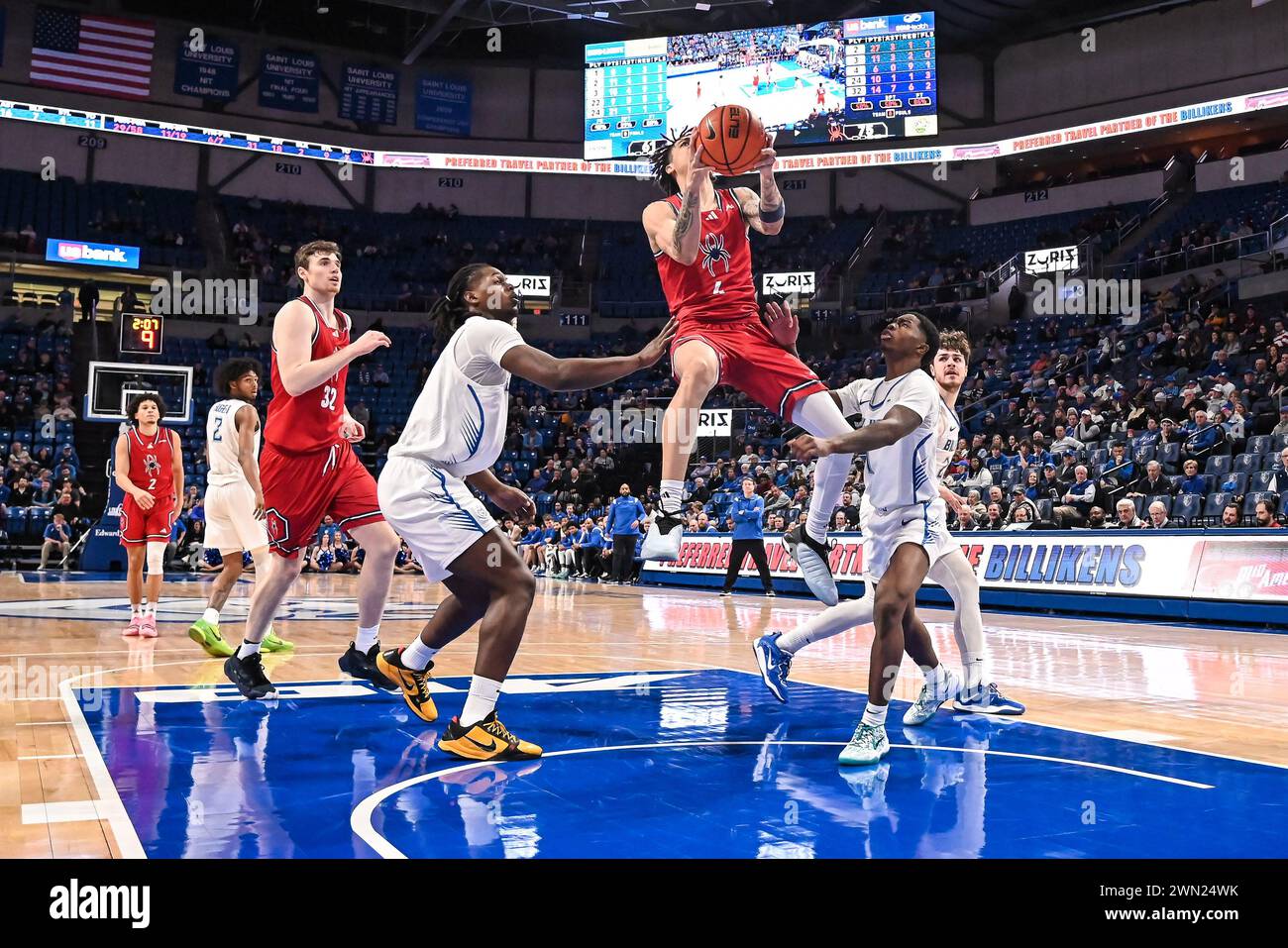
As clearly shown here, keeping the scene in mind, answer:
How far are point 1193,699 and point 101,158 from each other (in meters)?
30.9

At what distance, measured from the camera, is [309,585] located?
55.8ft

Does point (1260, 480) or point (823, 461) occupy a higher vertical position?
point (823, 461)

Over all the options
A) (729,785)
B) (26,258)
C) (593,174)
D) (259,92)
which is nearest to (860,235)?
(593,174)

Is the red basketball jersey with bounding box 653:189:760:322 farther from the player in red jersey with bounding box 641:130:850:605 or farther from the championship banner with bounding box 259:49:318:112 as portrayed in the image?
the championship banner with bounding box 259:49:318:112

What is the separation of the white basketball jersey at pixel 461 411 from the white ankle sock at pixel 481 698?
34.2 inches

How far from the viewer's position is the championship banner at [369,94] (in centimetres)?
3045

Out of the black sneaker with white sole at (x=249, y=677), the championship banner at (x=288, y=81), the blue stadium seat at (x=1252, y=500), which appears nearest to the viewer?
the black sneaker with white sole at (x=249, y=677)

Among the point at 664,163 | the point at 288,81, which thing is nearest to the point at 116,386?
the point at 288,81

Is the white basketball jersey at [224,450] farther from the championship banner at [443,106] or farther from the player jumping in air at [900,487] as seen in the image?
the championship banner at [443,106]

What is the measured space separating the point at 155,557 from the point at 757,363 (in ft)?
18.5

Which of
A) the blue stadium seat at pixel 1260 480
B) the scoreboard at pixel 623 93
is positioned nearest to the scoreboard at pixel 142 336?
the scoreboard at pixel 623 93

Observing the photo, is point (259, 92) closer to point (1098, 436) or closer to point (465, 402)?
point (1098, 436)

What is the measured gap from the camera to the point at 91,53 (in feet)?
89.9

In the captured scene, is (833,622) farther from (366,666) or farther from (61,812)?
(61,812)
